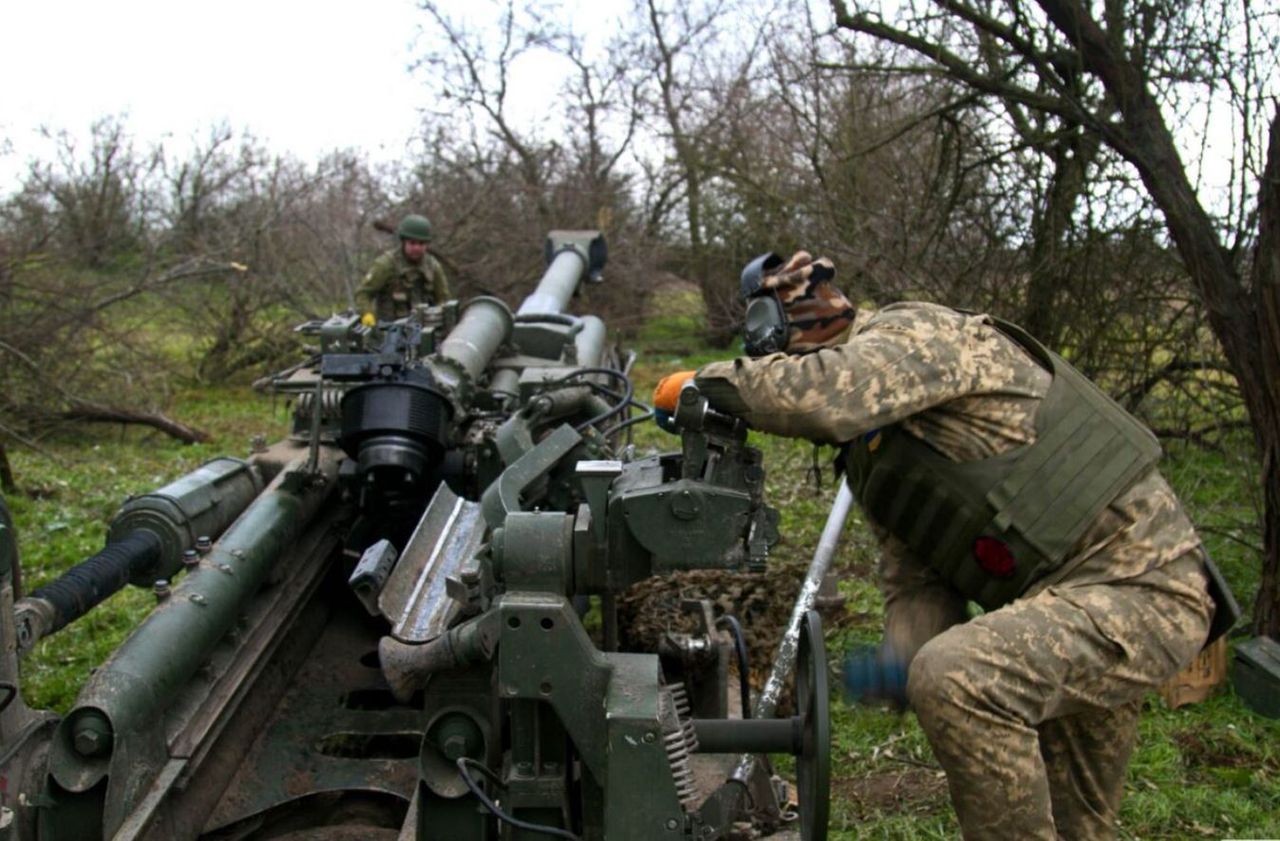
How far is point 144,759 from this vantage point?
379cm

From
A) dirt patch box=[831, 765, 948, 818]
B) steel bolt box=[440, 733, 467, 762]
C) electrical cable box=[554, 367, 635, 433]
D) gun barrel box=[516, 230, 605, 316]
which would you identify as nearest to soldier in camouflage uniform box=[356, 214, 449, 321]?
gun barrel box=[516, 230, 605, 316]

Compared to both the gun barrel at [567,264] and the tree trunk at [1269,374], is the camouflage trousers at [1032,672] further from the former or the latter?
the gun barrel at [567,264]

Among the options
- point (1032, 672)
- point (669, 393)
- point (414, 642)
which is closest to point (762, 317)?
→ point (669, 393)

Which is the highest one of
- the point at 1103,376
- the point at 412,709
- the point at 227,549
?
the point at 1103,376

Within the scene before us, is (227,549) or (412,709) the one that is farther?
(412,709)

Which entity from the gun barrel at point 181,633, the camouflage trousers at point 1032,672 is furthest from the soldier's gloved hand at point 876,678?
the gun barrel at point 181,633

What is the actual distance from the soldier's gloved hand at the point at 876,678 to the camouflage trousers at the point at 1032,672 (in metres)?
0.34

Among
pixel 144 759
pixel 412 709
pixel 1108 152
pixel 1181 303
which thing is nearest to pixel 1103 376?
pixel 1181 303

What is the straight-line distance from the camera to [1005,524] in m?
3.31

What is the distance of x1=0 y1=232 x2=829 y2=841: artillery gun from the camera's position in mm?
3148

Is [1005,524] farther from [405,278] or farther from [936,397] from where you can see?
[405,278]

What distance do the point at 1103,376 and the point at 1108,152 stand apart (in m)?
1.29

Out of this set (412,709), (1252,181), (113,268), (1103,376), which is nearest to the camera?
(412,709)

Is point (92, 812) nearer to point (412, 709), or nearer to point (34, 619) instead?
point (34, 619)
